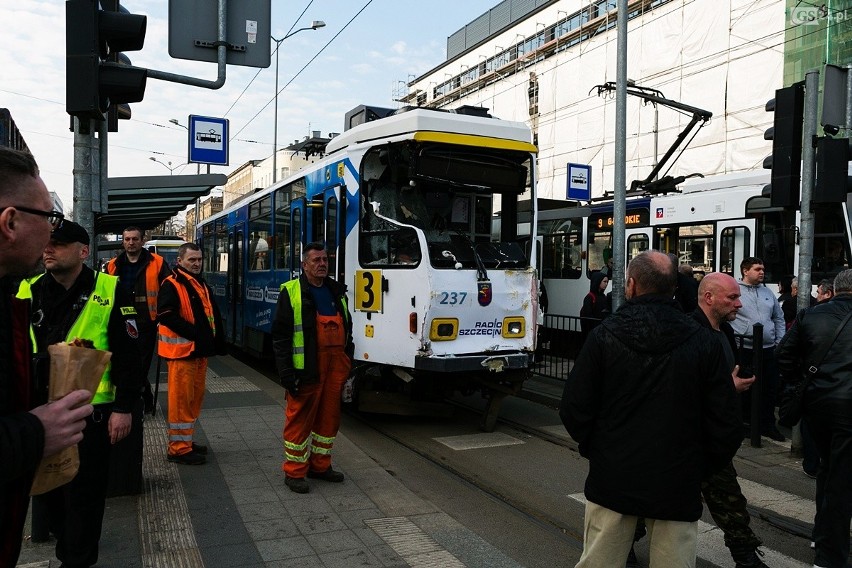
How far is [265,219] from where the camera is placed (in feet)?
38.0

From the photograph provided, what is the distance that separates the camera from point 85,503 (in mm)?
3662

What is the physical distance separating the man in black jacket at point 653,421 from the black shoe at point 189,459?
395 centimetres

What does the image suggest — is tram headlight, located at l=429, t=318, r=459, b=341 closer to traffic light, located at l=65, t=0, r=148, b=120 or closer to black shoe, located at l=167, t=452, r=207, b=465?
black shoe, located at l=167, t=452, r=207, b=465

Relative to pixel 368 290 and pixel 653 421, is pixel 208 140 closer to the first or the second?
A: pixel 368 290

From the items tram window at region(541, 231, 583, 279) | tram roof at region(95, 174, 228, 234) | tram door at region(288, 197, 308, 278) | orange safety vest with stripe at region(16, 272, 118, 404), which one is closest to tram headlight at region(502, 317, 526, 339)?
tram door at region(288, 197, 308, 278)

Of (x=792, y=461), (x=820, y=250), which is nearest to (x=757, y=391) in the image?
(x=792, y=461)

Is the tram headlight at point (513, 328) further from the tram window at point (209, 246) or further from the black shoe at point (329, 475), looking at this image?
the tram window at point (209, 246)

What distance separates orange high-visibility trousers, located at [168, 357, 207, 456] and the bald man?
4098 mm

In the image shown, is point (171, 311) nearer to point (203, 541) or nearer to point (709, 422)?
point (203, 541)

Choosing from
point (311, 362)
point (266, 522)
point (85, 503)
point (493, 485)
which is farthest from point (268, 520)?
point (493, 485)

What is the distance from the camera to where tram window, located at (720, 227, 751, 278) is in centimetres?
1184

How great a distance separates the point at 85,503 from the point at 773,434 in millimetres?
6667

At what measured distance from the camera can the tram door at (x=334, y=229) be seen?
7812mm

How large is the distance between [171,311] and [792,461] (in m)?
5.81
